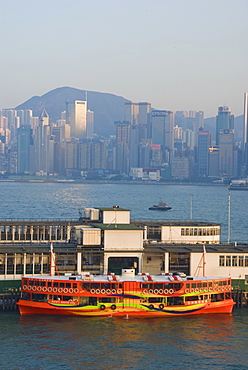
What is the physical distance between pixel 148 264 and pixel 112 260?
2364mm

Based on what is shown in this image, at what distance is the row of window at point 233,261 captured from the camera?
153ft

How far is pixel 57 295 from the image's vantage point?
138ft

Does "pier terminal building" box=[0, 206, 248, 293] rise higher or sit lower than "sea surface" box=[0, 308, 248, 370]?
higher

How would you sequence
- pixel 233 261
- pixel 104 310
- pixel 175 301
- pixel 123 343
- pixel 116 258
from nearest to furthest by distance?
1. pixel 123 343
2. pixel 104 310
3. pixel 175 301
4. pixel 233 261
5. pixel 116 258

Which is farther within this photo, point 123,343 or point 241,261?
point 241,261

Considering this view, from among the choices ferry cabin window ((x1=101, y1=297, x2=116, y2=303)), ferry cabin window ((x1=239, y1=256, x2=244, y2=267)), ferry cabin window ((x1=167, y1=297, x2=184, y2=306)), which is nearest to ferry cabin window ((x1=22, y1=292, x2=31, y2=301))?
ferry cabin window ((x1=101, y1=297, x2=116, y2=303))

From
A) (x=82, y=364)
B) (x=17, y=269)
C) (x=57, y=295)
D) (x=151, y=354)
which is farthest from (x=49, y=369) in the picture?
(x=17, y=269)

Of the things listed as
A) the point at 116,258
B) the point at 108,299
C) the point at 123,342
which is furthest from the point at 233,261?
the point at 123,342

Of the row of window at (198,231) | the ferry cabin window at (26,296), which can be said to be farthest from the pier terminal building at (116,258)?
the row of window at (198,231)

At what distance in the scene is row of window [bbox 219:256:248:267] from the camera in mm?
46719

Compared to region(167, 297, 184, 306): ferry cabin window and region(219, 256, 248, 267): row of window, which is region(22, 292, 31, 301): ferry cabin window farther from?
region(219, 256, 248, 267): row of window

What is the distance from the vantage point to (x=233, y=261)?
153 feet

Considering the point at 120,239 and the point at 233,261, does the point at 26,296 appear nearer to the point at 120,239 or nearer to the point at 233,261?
the point at 120,239

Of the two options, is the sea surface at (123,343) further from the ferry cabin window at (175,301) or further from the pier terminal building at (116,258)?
the pier terminal building at (116,258)
